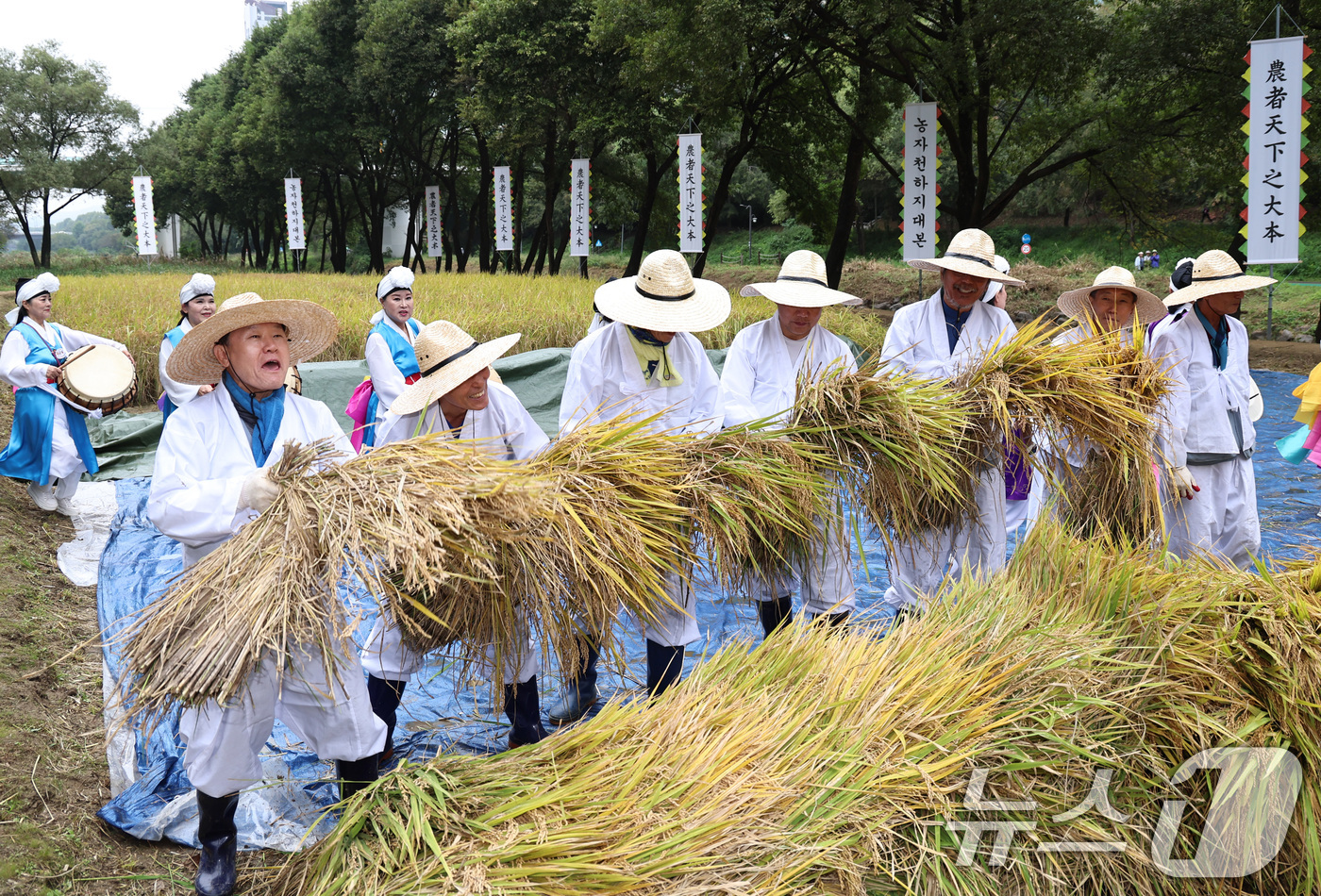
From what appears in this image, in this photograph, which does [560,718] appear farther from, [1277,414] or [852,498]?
[1277,414]

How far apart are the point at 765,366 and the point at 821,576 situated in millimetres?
1074

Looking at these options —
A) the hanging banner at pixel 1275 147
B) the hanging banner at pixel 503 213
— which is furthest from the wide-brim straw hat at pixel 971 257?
the hanging banner at pixel 503 213

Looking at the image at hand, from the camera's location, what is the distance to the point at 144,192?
2456cm

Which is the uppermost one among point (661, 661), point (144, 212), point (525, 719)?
point (144, 212)

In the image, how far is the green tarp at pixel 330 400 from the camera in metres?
6.98

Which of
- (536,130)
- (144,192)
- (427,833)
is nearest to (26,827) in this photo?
(427,833)

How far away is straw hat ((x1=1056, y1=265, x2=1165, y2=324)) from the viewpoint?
3.99 m

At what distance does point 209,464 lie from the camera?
239 cm

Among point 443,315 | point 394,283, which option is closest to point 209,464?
point 394,283

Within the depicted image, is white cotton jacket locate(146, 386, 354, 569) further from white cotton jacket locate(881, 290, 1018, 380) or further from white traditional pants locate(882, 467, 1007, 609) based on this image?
white cotton jacket locate(881, 290, 1018, 380)

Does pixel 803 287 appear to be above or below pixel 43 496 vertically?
above

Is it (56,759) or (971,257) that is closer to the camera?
(56,759)

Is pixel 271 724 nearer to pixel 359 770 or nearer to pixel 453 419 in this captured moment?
pixel 359 770

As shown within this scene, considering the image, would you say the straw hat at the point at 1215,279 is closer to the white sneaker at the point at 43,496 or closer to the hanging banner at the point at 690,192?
the white sneaker at the point at 43,496
